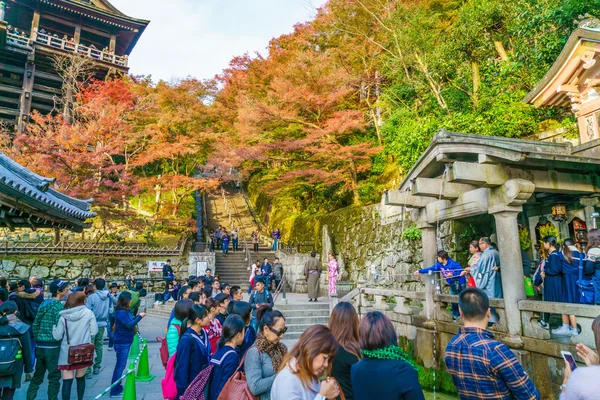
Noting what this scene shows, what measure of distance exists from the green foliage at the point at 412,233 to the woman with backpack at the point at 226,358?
10803 millimetres

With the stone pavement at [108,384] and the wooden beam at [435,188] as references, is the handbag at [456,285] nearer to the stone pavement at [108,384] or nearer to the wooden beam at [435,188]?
the wooden beam at [435,188]

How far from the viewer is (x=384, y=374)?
233 centimetres

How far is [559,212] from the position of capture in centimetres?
807

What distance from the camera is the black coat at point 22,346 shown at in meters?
4.25

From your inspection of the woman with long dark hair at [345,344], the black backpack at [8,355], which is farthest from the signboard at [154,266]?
the woman with long dark hair at [345,344]

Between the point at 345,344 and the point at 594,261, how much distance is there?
4.15 meters

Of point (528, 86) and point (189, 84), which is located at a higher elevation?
point (189, 84)

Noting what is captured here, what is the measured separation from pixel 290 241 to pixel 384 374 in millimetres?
20044

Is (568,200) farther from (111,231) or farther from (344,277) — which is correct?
(111,231)

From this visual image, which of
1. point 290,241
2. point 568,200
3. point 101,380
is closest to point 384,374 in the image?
point 101,380

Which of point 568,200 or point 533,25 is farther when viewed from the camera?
point 533,25

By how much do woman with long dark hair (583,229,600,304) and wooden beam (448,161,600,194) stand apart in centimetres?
141

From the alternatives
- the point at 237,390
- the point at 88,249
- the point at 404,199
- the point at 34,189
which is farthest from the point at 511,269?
the point at 88,249

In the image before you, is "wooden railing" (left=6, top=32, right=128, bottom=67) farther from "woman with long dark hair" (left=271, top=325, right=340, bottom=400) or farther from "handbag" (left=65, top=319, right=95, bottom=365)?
"woman with long dark hair" (left=271, top=325, right=340, bottom=400)
